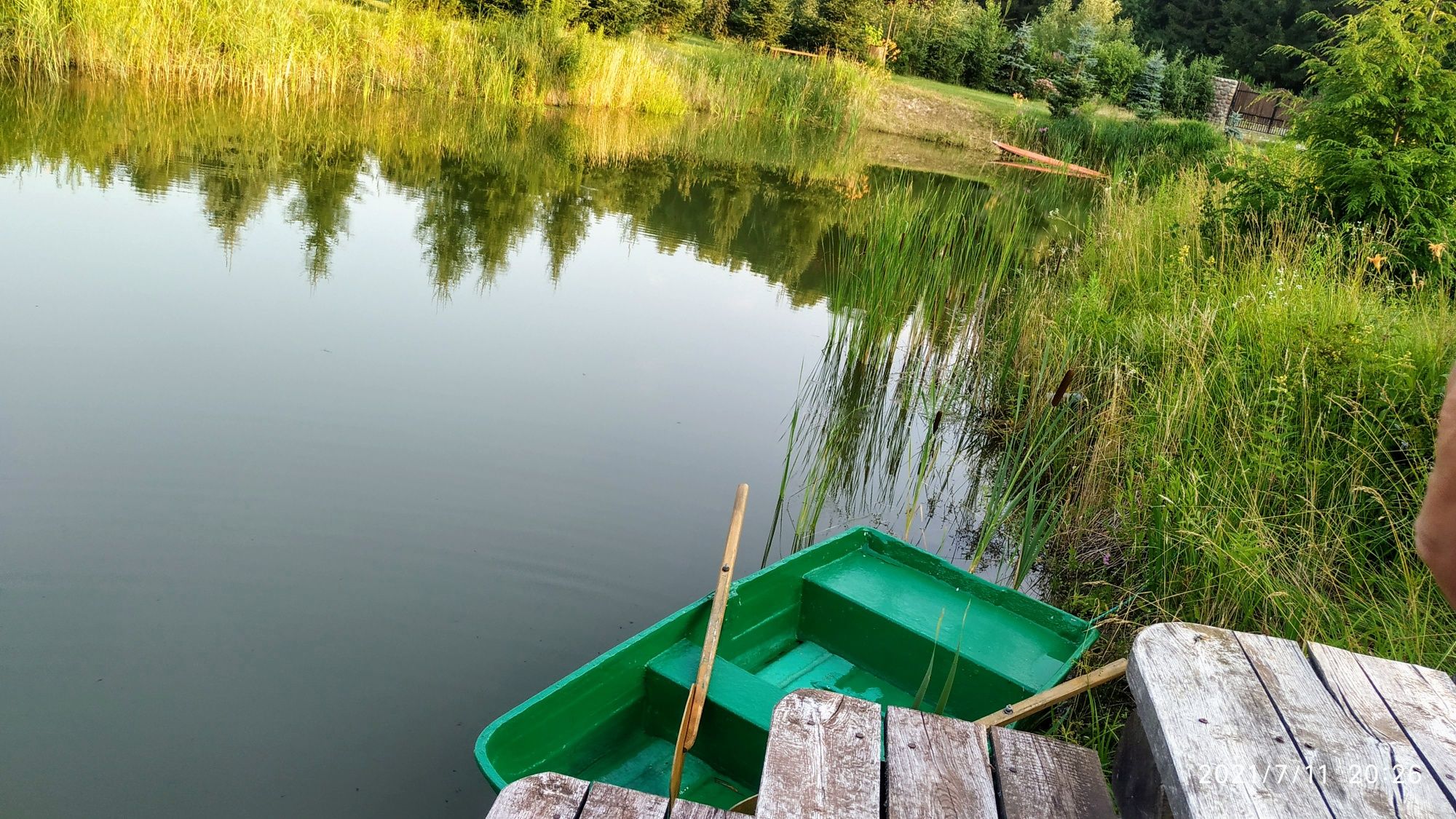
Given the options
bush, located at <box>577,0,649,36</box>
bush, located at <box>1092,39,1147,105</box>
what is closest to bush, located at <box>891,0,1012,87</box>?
bush, located at <box>1092,39,1147,105</box>

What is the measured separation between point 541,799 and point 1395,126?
6365 millimetres

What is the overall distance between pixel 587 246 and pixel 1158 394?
466 cm

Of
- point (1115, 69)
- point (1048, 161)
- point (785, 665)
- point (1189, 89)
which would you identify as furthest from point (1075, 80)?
point (785, 665)

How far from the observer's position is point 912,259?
579 centimetres

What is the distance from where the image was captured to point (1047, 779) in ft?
5.15

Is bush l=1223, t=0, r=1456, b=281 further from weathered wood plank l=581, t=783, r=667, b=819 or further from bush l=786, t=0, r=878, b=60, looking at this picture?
bush l=786, t=0, r=878, b=60

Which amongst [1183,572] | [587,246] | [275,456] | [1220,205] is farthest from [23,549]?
[1220,205]

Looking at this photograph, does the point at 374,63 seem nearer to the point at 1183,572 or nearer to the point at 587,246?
the point at 587,246

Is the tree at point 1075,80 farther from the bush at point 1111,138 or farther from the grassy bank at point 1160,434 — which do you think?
the grassy bank at point 1160,434

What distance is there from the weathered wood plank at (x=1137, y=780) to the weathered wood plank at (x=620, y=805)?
0.64 metres

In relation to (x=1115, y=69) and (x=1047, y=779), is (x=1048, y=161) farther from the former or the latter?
(x=1047, y=779)

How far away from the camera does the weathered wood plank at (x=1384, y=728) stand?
3.58 feet

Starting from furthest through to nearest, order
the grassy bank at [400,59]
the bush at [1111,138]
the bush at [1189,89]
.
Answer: the bush at [1189,89]
the bush at [1111,138]
the grassy bank at [400,59]

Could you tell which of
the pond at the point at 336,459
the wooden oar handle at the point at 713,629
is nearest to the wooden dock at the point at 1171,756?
the wooden oar handle at the point at 713,629
